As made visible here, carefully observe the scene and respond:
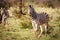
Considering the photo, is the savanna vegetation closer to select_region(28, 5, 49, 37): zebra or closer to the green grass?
the green grass

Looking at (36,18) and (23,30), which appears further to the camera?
(23,30)

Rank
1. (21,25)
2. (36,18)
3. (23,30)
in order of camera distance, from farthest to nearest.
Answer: (21,25)
(23,30)
(36,18)

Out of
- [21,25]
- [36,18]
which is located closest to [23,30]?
[21,25]

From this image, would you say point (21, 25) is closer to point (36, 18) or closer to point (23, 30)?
point (23, 30)

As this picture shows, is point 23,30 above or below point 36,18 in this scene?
below

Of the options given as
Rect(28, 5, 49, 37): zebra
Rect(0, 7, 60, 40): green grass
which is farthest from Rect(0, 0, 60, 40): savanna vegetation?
Rect(28, 5, 49, 37): zebra

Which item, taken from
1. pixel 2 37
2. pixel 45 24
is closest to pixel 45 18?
pixel 45 24

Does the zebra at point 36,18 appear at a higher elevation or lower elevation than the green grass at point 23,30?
higher

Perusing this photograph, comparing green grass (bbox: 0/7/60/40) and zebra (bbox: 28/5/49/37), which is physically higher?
zebra (bbox: 28/5/49/37)

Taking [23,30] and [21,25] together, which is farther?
[21,25]

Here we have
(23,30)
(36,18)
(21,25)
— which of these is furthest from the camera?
(21,25)

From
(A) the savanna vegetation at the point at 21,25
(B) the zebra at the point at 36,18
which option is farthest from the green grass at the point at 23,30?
(B) the zebra at the point at 36,18

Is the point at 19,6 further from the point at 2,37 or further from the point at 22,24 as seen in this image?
the point at 2,37

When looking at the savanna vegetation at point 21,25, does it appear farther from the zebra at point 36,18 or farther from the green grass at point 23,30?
the zebra at point 36,18
